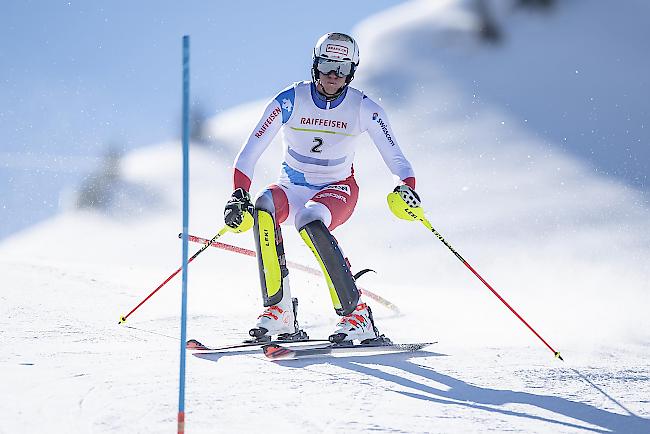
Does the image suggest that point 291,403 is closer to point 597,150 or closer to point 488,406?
point 488,406

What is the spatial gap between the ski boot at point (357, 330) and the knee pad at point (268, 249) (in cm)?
47

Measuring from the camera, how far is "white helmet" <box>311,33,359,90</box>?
205 inches

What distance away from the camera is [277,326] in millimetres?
5191

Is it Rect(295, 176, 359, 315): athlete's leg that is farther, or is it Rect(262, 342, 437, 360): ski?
Rect(295, 176, 359, 315): athlete's leg

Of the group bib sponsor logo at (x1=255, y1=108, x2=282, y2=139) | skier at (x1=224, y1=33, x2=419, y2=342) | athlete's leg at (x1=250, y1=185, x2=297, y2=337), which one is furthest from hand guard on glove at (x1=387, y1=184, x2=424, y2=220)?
bib sponsor logo at (x1=255, y1=108, x2=282, y2=139)

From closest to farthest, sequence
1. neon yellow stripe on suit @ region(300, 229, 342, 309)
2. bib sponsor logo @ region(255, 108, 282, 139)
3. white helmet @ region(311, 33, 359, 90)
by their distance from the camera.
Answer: neon yellow stripe on suit @ region(300, 229, 342, 309), white helmet @ region(311, 33, 359, 90), bib sponsor logo @ region(255, 108, 282, 139)

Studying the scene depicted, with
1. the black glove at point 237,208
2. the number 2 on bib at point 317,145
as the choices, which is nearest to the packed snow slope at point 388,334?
the black glove at point 237,208

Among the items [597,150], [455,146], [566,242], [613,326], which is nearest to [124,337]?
[613,326]

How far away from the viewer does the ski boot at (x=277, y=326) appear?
16.8 feet

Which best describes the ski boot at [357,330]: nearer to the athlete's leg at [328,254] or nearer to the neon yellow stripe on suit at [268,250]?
the athlete's leg at [328,254]

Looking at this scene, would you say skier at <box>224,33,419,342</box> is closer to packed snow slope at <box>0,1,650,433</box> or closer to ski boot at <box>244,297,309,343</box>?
ski boot at <box>244,297,309,343</box>

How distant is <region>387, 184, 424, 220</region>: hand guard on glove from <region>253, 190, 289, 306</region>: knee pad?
0.77 m

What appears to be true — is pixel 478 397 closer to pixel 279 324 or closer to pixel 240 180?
pixel 279 324

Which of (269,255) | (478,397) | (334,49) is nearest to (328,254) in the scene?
(269,255)
